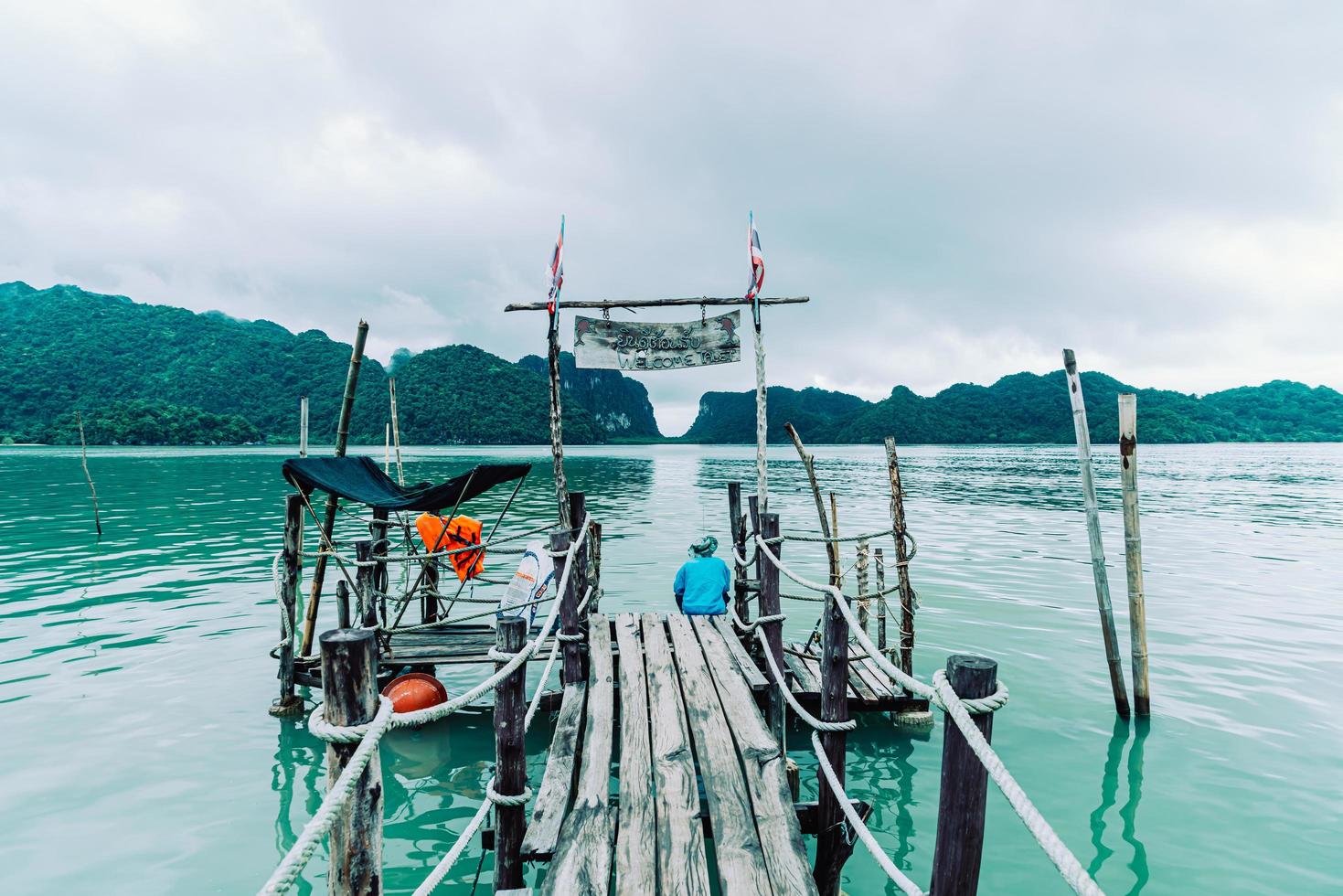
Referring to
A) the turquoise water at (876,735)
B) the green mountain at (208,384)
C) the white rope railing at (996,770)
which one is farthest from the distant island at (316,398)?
the white rope railing at (996,770)

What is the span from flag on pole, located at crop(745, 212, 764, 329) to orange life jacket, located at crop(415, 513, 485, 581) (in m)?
5.13

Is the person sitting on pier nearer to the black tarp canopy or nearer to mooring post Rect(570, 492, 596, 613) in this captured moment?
mooring post Rect(570, 492, 596, 613)

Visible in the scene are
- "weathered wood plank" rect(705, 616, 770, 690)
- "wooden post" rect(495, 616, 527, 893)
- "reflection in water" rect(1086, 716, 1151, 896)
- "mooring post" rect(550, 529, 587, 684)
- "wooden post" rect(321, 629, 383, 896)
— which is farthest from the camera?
"mooring post" rect(550, 529, 587, 684)

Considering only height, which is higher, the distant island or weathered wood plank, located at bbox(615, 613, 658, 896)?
the distant island

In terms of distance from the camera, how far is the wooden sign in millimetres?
8680

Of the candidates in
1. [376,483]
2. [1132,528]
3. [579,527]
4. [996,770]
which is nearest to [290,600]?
[376,483]

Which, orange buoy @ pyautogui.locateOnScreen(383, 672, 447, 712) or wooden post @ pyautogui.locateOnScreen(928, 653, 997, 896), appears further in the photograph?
orange buoy @ pyautogui.locateOnScreen(383, 672, 447, 712)

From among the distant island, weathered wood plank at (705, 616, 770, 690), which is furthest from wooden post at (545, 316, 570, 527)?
the distant island

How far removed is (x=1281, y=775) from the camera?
6387 mm

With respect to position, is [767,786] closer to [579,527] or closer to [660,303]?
[579,527]

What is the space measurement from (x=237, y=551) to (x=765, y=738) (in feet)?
59.7

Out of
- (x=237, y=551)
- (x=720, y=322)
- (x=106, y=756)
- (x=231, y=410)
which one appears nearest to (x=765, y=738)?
(x=720, y=322)

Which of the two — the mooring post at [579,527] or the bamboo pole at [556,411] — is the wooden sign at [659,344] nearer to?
the bamboo pole at [556,411]

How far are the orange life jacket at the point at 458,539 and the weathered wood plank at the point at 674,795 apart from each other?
4.24 metres
